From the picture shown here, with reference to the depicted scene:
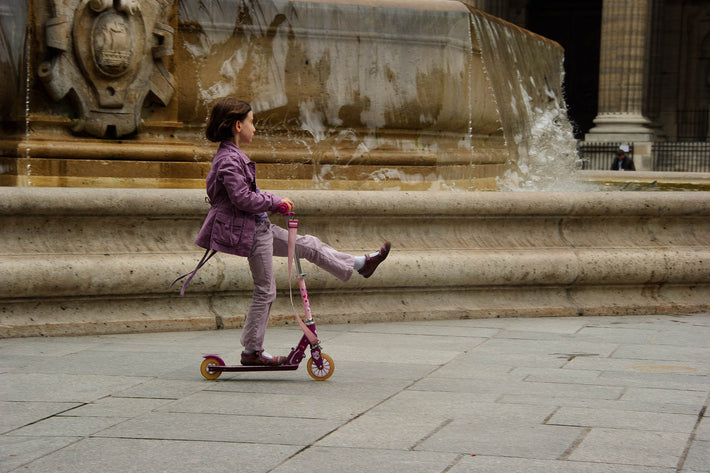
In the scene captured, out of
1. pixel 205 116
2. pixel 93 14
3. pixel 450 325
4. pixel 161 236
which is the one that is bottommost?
pixel 450 325

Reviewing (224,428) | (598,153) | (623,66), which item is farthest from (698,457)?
(623,66)

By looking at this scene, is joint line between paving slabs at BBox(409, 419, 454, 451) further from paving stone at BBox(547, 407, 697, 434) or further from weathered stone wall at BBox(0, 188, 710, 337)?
weathered stone wall at BBox(0, 188, 710, 337)

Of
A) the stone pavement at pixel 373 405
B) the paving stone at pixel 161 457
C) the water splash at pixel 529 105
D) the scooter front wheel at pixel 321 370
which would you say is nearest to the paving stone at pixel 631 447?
the stone pavement at pixel 373 405

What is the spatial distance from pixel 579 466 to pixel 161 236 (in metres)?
3.44

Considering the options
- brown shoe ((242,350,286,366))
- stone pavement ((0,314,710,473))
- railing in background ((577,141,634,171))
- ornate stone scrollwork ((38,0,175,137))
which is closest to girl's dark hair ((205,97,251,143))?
brown shoe ((242,350,286,366))

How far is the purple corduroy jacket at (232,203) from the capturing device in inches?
176

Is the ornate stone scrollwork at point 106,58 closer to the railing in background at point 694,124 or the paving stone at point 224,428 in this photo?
the paving stone at point 224,428

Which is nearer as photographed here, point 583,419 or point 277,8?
point 583,419

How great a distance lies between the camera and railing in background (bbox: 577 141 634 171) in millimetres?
33875

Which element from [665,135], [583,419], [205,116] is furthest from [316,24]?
[665,135]

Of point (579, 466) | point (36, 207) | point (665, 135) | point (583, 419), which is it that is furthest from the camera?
point (665, 135)

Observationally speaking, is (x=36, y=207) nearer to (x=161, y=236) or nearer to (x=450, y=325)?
(x=161, y=236)

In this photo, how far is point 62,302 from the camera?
582 cm

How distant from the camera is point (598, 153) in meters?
34.3
